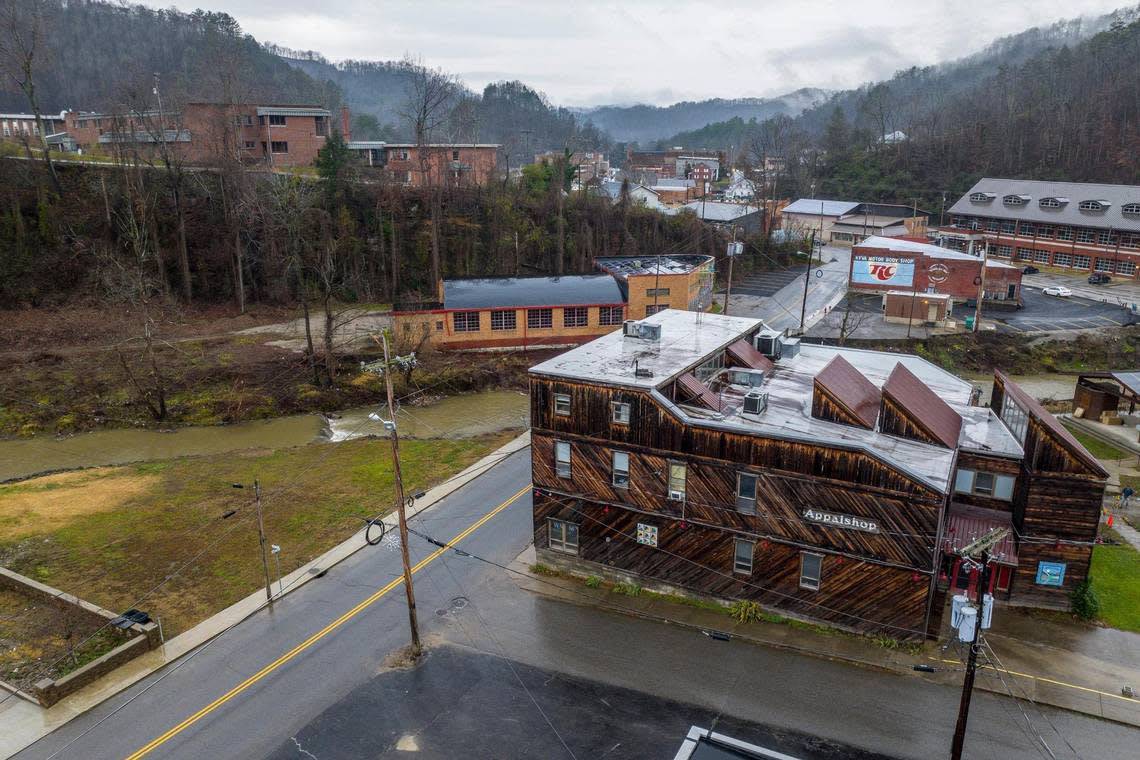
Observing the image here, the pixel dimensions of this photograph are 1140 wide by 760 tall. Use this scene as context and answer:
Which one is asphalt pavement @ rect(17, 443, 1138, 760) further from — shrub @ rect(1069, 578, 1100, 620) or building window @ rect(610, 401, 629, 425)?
building window @ rect(610, 401, 629, 425)

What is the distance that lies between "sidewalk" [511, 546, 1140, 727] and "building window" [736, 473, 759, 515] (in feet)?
12.1

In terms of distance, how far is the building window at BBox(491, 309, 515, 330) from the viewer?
5472cm

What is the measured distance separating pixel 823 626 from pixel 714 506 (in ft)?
16.1

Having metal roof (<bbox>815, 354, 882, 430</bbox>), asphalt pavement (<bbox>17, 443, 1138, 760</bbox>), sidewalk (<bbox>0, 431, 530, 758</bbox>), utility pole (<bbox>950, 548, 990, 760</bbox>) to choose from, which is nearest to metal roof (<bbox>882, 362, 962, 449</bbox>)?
metal roof (<bbox>815, 354, 882, 430</bbox>)

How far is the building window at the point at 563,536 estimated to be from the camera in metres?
26.6

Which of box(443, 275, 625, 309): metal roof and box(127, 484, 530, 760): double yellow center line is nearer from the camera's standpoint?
box(127, 484, 530, 760): double yellow center line

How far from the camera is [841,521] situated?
867 inches

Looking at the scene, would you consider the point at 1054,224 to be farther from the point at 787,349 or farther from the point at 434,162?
the point at 434,162

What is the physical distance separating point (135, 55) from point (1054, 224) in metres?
156

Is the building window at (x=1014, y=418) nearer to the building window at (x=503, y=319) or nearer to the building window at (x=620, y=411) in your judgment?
the building window at (x=620, y=411)

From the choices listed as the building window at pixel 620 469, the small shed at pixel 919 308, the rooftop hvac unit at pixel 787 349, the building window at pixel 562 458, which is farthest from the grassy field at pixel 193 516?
the small shed at pixel 919 308

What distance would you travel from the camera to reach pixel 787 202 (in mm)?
119625

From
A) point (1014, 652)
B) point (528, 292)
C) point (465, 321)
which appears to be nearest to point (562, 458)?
point (1014, 652)

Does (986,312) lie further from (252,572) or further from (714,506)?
(252,572)
